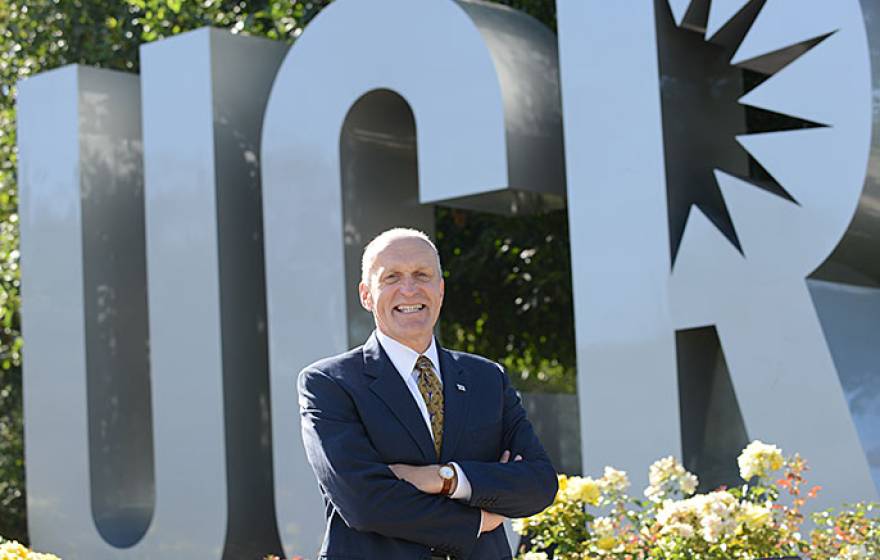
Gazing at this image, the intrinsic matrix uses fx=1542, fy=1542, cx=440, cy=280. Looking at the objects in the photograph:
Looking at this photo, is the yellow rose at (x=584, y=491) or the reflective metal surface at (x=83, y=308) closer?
the yellow rose at (x=584, y=491)

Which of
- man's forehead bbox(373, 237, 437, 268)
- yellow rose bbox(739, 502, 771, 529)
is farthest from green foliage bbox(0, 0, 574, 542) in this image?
man's forehead bbox(373, 237, 437, 268)

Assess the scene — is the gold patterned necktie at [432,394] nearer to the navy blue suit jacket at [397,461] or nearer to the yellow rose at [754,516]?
the navy blue suit jacket at [397,461]

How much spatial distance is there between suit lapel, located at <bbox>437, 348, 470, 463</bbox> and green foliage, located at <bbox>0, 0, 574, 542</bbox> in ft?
23.2

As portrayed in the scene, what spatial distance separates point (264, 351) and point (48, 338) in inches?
62.1

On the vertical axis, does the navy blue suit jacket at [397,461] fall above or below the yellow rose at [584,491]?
above

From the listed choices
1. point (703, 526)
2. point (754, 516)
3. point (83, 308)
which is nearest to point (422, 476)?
point (703, 526)

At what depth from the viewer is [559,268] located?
1134 centimetres

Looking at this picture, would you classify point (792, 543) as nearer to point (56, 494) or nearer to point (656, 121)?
point (656, 121)

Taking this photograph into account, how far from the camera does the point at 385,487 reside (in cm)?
380

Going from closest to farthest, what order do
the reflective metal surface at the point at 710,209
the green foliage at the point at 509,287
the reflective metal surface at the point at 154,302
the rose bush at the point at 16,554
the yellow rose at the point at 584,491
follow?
the rose bush at the point at 16,554
the yellow rose at the point at 584,491
the reflective metal surface at the point at 710,209
the reflective metal surface at the point at 154,302
the green foliage at the point at 509,287

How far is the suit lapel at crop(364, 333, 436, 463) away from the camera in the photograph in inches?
155

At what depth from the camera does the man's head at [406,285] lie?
3961 mm

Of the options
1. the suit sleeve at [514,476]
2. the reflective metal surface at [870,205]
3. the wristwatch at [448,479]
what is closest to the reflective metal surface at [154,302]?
the reflective metal surface at [870,205]

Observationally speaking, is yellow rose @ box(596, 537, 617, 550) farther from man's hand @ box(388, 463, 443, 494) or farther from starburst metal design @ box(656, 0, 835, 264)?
man's hand @ box(388, 463, 443, 494)
